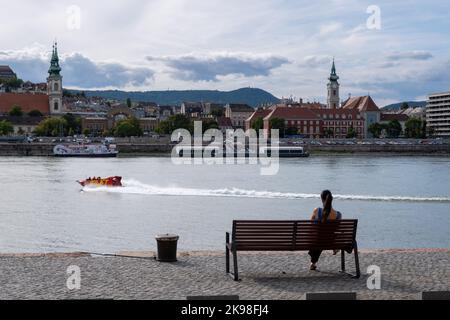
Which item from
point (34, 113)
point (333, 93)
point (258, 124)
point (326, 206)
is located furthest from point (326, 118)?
point (326, 206)

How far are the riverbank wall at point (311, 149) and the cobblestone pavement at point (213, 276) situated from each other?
3852 inches

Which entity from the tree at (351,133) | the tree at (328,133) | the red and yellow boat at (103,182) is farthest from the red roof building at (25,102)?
the red and yellow boat at (103,182)

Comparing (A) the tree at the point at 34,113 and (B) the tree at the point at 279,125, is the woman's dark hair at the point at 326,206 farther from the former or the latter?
(A) the tree at the point at 34,113

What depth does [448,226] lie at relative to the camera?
24188 mm

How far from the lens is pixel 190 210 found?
2953 cm

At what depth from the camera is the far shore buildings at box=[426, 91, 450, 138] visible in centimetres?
15138

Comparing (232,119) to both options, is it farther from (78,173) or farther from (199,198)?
(199,198)

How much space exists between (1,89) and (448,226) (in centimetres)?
17954

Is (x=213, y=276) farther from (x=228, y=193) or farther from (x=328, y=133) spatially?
(x=328, y=133)

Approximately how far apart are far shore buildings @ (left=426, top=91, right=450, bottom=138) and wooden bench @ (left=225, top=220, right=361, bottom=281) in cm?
14614

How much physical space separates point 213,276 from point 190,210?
66.7 feet

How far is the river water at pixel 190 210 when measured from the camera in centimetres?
2050

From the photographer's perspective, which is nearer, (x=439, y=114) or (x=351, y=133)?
(x=351, y=133)
